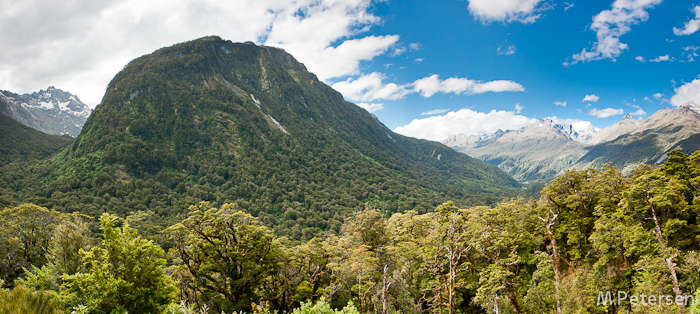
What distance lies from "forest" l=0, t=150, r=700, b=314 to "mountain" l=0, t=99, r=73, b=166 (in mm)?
159342

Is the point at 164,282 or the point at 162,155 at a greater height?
the point at 162,155

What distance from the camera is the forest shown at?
1802 cm

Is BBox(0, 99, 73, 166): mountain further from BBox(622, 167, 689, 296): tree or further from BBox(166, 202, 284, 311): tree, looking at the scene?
BBox(622, 167, 689, 296): tree

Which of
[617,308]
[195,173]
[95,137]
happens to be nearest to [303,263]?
[617,308]

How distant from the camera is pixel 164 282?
61.2ft

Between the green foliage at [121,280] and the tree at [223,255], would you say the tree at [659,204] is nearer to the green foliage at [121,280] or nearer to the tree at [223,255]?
the tree at [223,255]

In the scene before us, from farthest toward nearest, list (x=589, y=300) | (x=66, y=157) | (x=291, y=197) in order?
(x=291, y=197)
(x=66, y=157)
(x=589, y=300)

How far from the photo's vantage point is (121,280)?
652 inches

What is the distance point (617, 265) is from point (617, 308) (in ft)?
15.0

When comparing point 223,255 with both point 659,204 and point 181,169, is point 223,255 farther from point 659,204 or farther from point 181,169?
point 181,169

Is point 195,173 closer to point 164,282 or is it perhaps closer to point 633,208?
point 164,282

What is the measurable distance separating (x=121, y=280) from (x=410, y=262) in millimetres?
27407


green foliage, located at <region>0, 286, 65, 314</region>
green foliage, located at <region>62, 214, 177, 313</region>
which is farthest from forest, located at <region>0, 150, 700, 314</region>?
green foliage, located at <region>0, 286, 65, 314</region>

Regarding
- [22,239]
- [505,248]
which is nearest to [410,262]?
[505,248]
